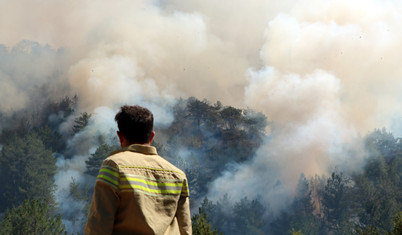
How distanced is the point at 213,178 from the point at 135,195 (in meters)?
87.0

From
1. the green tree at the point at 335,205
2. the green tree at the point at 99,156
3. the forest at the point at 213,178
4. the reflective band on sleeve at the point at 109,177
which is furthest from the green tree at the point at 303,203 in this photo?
the reflective band on sleeve at the point at 109,177

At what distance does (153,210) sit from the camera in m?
2.96

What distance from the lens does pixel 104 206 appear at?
2.81 meters

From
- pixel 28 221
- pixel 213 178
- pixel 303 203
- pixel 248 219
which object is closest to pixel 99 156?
pixel 248 219

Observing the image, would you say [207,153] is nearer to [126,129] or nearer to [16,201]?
[16,201]

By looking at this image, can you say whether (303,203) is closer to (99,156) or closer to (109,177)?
(99,156)

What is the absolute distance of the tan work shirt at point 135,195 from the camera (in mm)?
2814

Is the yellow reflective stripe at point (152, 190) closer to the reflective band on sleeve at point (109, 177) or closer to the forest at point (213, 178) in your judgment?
the reflective band on sleeve at point (109, 177)

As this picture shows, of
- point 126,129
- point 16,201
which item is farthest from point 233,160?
point 126,129

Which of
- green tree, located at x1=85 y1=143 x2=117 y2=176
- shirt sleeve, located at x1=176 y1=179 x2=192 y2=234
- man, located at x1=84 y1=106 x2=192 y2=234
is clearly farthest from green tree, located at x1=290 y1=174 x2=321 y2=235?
man, located at x1=84 y1=106 x2=192 y2=234

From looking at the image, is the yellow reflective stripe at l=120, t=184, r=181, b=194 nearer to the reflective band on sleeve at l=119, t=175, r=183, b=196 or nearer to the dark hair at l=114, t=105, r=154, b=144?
the reflective band on sleeve at l=119, t=175, r=183, b=196

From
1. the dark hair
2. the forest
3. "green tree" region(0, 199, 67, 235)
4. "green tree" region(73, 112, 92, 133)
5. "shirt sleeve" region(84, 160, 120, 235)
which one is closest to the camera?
"shirt sleeve" region(84, 160, 120, 235)

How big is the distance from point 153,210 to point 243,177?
84.8m

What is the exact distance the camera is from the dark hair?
10.2 feet
